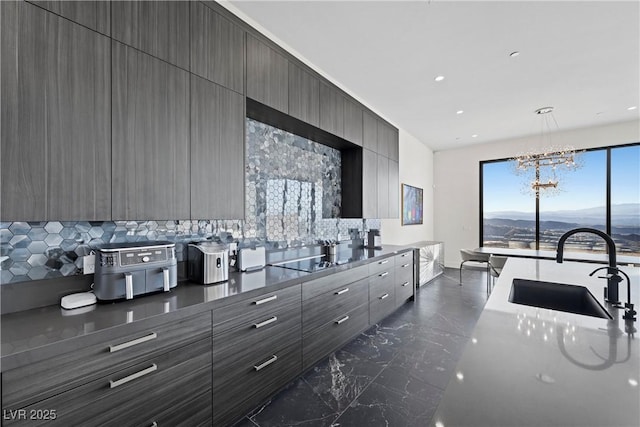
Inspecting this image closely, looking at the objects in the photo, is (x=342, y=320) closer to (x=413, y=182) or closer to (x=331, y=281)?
(x=331, y=281)

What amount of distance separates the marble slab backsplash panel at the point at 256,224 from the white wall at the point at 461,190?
3.58 meters

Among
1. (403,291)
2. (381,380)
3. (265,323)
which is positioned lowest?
(381,380)

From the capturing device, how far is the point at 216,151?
1.91 m

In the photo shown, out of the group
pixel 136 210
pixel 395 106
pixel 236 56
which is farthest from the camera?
pixel 395 106

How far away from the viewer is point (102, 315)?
1.28 meters

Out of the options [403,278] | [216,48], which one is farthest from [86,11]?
[403,278]

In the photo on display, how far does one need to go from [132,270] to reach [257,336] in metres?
0.85

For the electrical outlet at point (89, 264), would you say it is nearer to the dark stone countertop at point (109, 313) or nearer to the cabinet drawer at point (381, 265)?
the dark stone countertop at point (109, 313)

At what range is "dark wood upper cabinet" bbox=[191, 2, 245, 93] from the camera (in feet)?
5.86

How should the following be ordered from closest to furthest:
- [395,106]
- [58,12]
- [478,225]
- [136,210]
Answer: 1. [58,12]
2. [136,210]
3. [395,106]
4. [478,225]

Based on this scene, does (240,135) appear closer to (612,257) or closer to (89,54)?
(89,54)

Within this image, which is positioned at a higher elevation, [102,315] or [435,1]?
[435,1]

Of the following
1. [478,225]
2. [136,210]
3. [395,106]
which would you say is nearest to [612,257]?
[136,210]

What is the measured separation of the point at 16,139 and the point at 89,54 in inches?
20.9
